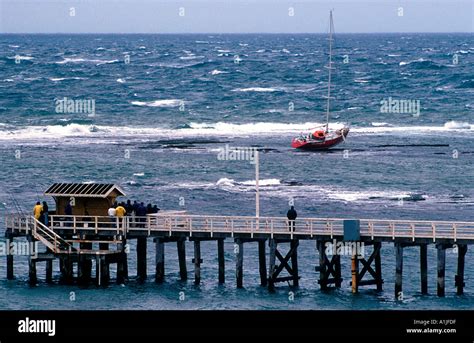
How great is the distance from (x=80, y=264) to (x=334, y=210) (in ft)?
75.3

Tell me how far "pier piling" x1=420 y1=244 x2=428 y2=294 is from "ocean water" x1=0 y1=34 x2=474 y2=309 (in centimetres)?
51

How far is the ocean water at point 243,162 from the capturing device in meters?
48.8

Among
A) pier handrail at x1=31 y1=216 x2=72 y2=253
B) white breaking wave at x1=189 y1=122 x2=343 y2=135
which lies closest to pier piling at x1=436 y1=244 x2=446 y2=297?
pier handrail at x1=31 y1=216 x2=72 y2=253

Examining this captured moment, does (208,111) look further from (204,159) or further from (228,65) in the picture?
(228,65)

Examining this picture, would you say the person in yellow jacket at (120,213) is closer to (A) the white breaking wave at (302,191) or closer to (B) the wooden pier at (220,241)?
(B) the wooden pier at (220,241)

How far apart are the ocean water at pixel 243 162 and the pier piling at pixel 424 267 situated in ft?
1.69

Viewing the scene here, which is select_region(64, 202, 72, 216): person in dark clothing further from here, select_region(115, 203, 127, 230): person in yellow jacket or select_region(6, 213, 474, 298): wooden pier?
select_region(115, 203, 127, 230): person in yellow jacket

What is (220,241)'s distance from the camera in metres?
49.9

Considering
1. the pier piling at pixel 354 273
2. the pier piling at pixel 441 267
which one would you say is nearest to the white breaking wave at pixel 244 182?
the pier piling at pixel 354 273

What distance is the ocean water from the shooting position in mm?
48844

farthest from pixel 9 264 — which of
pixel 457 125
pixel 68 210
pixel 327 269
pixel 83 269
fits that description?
→ pixel 457 125

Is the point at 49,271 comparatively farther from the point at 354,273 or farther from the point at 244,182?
the point at 244,182

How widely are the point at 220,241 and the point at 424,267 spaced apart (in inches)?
288
